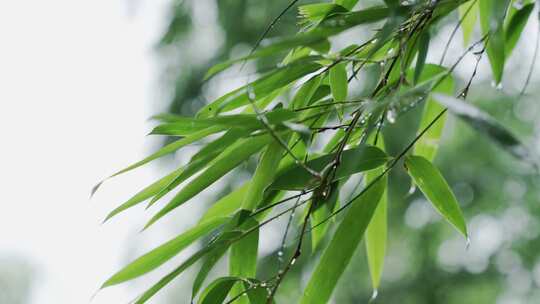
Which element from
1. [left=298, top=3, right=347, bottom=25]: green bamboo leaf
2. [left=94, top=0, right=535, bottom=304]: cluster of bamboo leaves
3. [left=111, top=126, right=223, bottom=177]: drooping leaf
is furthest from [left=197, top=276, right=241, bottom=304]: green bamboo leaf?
[left=298, top=3, right=347, bottom=25]: green bamboo leaf

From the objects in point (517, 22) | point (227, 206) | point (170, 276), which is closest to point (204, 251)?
point (170, 276)

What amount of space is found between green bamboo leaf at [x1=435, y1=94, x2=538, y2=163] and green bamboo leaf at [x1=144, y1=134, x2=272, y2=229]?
193 millimetres

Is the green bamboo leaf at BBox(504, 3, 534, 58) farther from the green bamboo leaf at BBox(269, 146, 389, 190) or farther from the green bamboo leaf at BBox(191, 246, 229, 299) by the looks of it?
the green bamboo leaf at BBox(191, 246, 229, 299)

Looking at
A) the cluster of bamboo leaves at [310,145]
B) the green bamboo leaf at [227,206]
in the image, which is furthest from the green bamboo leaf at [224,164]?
the green bamboo leaf at [227,206]

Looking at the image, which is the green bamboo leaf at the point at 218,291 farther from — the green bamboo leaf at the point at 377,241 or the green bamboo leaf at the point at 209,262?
the green bamboo leaf at the point at 377,241

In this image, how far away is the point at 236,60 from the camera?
1.39 ft

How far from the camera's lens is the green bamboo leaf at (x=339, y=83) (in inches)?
23.7

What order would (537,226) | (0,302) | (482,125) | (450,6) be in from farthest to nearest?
(0,302)
(537,226)
(450,6)
(482,125)

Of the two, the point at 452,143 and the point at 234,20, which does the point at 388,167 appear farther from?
the point at 452,143

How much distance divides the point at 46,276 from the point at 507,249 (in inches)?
240

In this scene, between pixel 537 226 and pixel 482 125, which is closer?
pixel 482 125

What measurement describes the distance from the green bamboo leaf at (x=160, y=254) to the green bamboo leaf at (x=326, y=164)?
0.27 feet

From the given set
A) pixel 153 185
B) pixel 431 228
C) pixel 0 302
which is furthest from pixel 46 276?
pixel 153 185

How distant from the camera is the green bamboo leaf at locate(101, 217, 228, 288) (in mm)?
615
